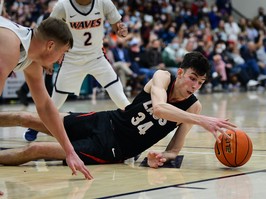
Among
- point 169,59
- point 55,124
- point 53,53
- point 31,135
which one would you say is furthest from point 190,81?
point 169,59

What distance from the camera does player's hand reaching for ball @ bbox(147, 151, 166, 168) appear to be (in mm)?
6277

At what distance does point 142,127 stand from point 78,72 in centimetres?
255

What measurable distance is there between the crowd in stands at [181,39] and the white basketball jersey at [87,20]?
31.5ft

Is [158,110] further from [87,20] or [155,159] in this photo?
[87,20]

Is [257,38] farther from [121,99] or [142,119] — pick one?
[142,119]

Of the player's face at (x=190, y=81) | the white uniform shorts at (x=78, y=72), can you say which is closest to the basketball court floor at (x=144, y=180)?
the player's face at (x=190, y=81)

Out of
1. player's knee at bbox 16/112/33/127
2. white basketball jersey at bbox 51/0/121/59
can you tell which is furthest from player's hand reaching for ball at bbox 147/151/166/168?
white basketball jersey at bbox 51/0/121/59

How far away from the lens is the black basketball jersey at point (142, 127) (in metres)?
6.49

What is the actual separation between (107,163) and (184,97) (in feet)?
3.34

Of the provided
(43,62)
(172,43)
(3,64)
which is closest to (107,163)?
(43,62)

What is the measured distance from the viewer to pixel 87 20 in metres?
8.77

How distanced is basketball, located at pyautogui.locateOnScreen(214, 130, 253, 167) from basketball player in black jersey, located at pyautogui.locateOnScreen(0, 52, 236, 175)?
433 mm

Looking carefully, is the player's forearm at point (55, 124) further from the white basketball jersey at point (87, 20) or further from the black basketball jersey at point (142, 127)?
the white basketball jersey at point (87, 20)

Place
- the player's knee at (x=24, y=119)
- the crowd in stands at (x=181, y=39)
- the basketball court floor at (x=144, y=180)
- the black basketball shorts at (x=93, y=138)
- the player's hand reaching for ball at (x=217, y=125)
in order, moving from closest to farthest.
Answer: the basketball court floor at (x=144, y=180)
the player's hand reaching for ball at (x=217, y=125)
the black basketball shorts at (x=93, y=138)
the player's knee at (x=24, y=119)
the crowd in stands at (x=181, y=39)
